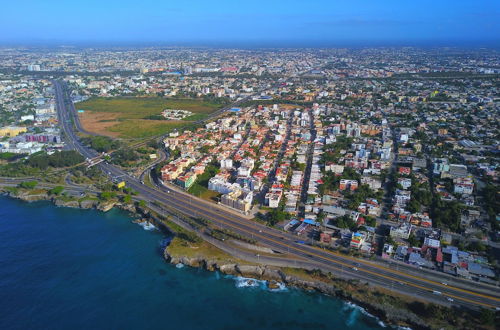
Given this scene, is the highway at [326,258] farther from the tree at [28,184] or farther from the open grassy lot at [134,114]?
the open grassy lot at [134,114]

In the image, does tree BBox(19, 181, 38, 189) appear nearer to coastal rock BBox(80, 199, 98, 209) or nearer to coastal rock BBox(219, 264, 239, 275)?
coastal rock BBox(80, 199, 98, 209)

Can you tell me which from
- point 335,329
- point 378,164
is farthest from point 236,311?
point 378,164

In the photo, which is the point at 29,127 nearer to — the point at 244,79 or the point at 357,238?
the point at 357,238

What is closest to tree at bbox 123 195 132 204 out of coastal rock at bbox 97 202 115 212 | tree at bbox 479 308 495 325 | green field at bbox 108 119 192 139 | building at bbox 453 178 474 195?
coastal rock at bbox 97 202 115 212

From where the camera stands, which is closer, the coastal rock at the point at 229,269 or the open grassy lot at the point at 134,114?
the coastal rock at the point at 229,269

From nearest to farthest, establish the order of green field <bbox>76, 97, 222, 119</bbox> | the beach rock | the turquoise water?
the turquoise water → the beach rock → green field <bbox>76, 97, 222, 119</bbox>

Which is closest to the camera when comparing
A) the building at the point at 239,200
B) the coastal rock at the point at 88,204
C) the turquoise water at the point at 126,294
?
the turquoise water at the point at 126,294

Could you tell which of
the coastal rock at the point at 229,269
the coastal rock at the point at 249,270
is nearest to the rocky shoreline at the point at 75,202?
the coastal rock at the point at 229,269
